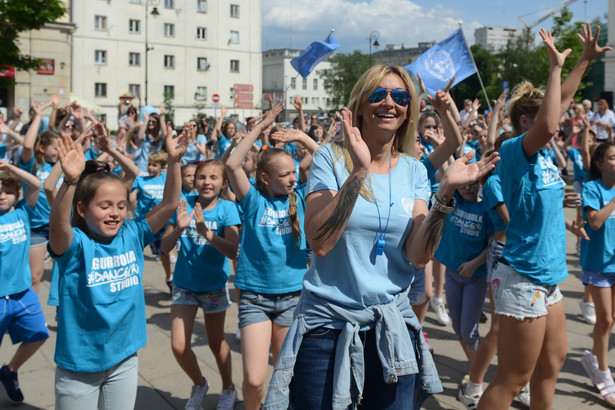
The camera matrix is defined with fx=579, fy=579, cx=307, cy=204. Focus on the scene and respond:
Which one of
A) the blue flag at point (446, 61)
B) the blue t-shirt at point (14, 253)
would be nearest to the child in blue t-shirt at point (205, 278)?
the blue t-shirt at point (14, 253)

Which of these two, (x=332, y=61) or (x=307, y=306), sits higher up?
(x=332, y=61)

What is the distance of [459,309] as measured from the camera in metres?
4.45

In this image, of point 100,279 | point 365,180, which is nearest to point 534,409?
point 365,180

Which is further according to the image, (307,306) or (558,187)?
(558,187)

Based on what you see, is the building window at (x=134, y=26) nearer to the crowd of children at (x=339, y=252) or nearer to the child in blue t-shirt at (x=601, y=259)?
the crowd of children at (x=339, y=252)

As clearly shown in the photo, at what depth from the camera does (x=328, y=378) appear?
2.35 metres

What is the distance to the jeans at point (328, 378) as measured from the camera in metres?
2.35

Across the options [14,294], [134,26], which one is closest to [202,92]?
[134,26]

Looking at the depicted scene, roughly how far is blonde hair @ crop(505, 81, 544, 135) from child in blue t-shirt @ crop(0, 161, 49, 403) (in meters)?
3.38

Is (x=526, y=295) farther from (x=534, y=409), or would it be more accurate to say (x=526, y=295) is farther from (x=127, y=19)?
(x=127, y=19)

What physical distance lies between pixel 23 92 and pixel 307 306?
38.5m

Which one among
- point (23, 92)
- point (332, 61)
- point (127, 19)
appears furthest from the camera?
point (332, 61)

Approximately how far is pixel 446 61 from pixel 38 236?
629cm

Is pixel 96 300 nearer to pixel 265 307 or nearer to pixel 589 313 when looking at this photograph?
pixel 265 307
